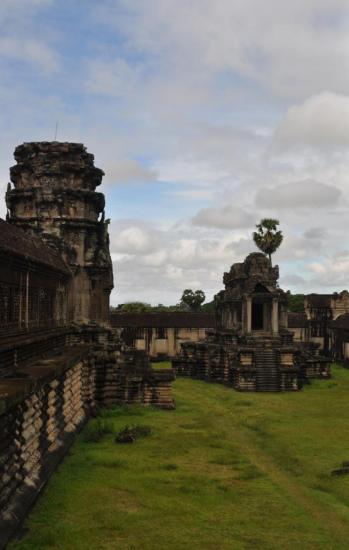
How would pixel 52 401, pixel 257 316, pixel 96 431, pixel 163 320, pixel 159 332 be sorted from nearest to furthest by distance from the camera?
pixel 52 401, pixel 96 431, pixel 257 316, pixel 159 332, pixel 163 320

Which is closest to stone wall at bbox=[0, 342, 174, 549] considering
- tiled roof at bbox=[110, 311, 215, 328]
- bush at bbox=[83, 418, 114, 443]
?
bush at bbox=[83, 418, 114, 443]

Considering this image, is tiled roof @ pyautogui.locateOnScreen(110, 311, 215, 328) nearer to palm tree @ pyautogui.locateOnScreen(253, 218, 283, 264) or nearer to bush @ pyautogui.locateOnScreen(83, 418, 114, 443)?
palm tree @ pyautogui.locateOnScreen(253, 218, 283, 264)

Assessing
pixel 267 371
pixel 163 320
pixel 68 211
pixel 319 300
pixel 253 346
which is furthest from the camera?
pixel 319 300

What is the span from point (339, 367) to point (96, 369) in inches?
1200

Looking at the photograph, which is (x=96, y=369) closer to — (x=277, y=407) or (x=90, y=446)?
(x=90, y=446)

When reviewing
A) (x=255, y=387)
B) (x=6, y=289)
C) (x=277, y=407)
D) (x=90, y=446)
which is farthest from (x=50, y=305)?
(x=255, y=387)

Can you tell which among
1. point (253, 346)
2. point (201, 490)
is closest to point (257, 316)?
point (253, 346)

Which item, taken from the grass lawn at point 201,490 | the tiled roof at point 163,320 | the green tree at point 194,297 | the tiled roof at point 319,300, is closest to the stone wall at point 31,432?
the grass lawn at point 201,490

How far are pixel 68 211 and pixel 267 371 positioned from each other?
52.1 feet

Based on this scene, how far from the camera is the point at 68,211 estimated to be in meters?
25.2

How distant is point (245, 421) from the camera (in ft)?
73.4

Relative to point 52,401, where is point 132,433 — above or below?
below

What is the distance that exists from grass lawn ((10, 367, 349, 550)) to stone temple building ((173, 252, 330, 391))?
1093 centimetres

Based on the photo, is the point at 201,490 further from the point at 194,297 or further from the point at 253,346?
the point at 194,297
